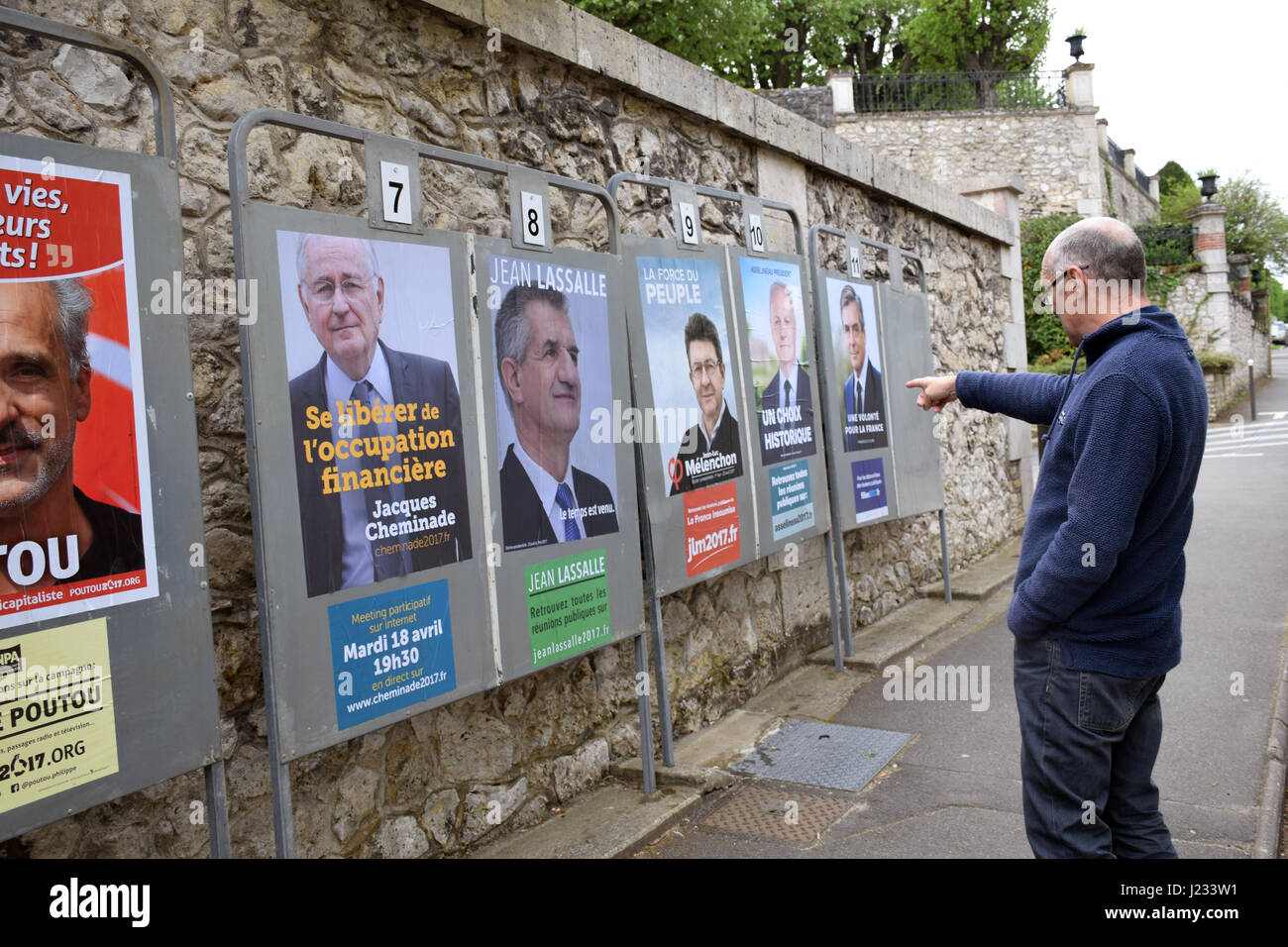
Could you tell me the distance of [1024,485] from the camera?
10266 millimetres

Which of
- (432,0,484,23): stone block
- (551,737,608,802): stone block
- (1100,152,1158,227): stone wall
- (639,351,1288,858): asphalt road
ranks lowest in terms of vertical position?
(639,351,1288,858): asphalt road

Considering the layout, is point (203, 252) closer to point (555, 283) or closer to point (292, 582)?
point (292, 582)

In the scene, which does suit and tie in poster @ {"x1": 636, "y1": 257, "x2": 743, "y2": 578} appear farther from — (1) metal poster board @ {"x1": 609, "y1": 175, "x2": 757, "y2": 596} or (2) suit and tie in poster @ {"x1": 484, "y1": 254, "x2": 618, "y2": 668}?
(2) suit and tie in poster @ {"x1": 484, "y1": 254, "x2": 618, "y2": 668}

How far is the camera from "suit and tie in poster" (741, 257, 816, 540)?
16.6ft

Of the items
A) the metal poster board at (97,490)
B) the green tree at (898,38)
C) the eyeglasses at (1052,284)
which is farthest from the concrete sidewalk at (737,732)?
the green tree at (898,38)

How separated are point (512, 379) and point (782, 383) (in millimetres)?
2147

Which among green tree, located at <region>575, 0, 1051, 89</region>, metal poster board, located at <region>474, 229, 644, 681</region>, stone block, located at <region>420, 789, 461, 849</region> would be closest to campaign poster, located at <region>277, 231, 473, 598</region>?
metal poster board, located at <region>474, 229, 644, 681</region>

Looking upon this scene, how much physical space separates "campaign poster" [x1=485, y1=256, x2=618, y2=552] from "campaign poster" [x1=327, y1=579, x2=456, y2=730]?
0.43 meters

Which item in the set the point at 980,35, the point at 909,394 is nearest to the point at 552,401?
the point at 909,394

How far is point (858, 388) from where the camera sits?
20.3ft

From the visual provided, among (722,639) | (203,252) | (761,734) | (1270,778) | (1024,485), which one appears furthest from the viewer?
(1024,485)

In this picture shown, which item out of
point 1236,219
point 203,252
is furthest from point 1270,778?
point 1236,219

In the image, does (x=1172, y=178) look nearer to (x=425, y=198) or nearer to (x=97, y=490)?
(x=425, y=198)
